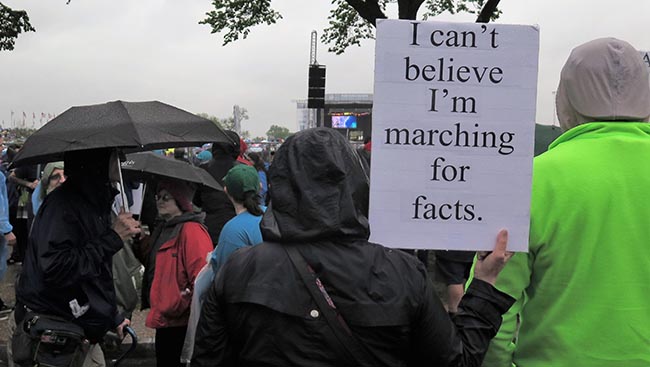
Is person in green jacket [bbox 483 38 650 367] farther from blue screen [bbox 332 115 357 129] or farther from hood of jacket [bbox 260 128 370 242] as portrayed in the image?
blue screen [bbox 332 115 357 129]

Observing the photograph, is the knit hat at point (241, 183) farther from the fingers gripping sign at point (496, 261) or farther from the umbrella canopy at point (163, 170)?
the fingers gripping sign at point (496, 261)

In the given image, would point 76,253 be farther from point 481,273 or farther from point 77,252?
point 481,273

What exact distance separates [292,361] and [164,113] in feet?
9.21

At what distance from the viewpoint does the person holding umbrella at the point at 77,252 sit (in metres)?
3.34

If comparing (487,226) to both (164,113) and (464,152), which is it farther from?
(164,113)

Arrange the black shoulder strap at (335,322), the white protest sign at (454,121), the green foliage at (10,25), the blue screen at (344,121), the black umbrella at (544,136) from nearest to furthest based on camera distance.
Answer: the black shoulder strap at (335,322)
the white protest sign at (454,121)
the black umbrella at (544,136)
the green foliage at (10,25)
the blue screen at (344,121)

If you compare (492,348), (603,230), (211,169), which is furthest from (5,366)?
(603,230)

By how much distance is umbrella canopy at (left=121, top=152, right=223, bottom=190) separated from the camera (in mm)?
4476

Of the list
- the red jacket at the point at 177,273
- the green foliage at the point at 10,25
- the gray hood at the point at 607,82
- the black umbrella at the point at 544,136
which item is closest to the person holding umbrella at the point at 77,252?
the red jacket at the point at 177,273

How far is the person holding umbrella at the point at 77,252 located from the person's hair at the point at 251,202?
2.61ft

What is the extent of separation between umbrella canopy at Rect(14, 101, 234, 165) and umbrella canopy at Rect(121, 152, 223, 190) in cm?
31

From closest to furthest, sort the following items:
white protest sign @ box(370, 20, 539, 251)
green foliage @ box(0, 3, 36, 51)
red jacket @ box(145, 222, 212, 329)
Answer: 1. white protest sign @ box(370, 20, 539, 251)
2. red jacket @ box(145, 222, 212, 329)
3. green foliage @ box(0, 3, 36, 51)

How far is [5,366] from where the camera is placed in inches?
228

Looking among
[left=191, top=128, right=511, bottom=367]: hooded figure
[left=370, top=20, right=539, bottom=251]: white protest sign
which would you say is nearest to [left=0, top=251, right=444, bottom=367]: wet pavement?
[left=191, top=128, right=511, bottom=367]: hooded figure
